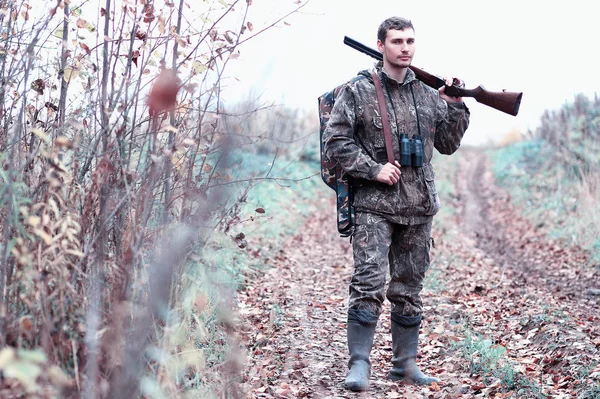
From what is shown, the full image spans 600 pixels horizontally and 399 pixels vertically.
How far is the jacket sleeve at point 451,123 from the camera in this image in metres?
4.92

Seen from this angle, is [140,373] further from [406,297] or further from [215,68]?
[406,297]

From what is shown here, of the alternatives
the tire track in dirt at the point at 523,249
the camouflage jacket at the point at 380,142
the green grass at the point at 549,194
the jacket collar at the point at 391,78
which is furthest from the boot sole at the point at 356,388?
the green grass at the point at 549,194

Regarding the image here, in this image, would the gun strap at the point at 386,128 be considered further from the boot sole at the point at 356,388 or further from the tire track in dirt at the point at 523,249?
the tire track in dirt at the point at 523,249

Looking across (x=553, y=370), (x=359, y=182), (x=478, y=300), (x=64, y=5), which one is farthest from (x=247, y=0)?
(x=478, y=300)

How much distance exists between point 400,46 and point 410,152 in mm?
711

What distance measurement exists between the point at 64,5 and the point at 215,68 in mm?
950

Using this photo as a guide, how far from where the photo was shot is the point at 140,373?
2.95 metres

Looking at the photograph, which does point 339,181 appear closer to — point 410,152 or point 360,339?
point 410,152

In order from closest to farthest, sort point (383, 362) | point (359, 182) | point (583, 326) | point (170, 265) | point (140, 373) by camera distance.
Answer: point (170, 265)
point (140, 373)
point (359, 182)
point (383, 362)
point (583, 326)

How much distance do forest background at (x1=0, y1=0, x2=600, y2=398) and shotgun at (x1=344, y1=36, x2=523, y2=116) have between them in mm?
1119

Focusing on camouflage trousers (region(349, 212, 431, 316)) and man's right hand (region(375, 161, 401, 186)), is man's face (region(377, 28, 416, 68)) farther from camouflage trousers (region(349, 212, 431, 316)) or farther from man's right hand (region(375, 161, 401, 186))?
camouflage trousers (region(349, 212, 431, 316))

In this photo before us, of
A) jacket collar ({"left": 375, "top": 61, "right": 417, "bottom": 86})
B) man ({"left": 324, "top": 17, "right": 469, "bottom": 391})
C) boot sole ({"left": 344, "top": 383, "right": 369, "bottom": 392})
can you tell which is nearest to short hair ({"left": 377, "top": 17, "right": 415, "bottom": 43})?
man ({"left": 324, "top": 17, "right": 469, "bottom": 391})

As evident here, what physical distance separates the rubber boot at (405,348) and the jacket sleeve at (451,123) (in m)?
1.26

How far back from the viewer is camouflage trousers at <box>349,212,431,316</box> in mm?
4594
